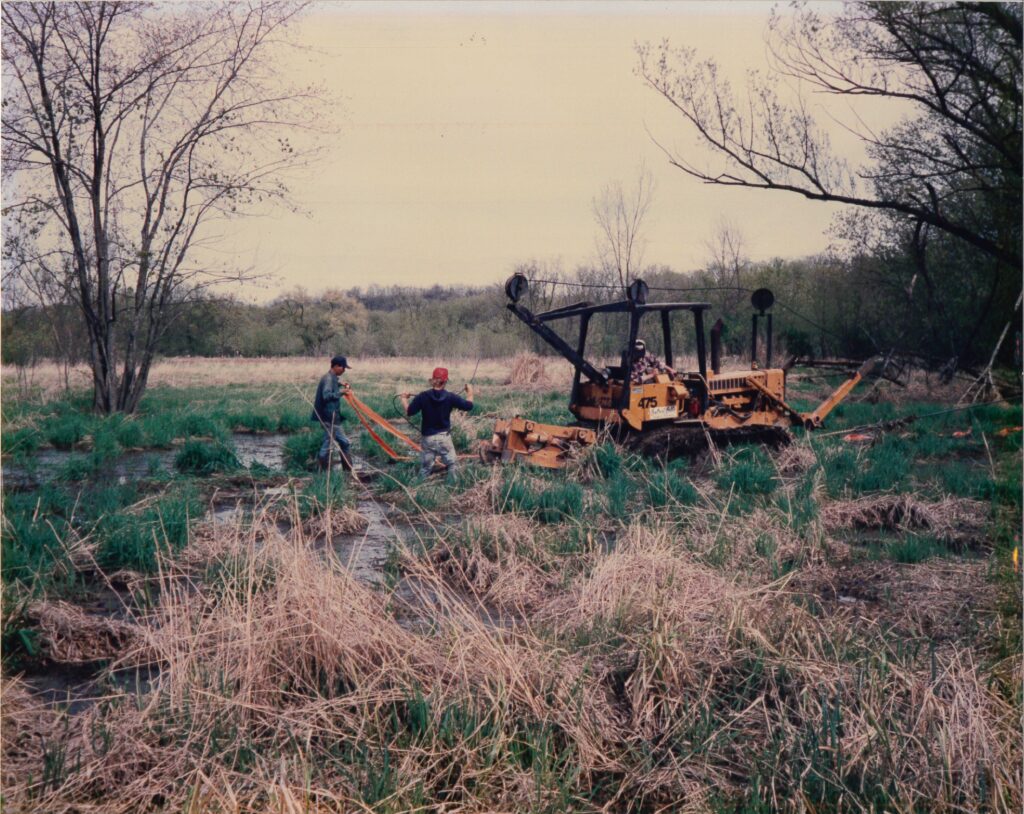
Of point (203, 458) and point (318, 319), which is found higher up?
point (318, 319)

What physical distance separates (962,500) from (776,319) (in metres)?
23.6

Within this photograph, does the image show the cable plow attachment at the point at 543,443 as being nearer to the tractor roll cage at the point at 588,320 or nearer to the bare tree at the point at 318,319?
the tractor roll cage at the point at 588,320

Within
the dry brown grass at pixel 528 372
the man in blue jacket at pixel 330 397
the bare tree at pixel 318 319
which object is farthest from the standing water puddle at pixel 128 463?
the bare tree at pixel 318 319

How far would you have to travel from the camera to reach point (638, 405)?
10961 mm

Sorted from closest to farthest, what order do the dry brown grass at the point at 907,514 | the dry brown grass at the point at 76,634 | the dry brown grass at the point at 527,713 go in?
1. the dry brown grass at the point at 527,713
2. the dry brown grass at the point at 76,634
3. the dry brown grass at the point at 907,514

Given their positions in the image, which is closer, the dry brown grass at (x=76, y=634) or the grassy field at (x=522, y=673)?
the grassy field at (x=522, y=673)

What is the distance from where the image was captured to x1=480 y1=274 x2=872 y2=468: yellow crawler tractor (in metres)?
10.4

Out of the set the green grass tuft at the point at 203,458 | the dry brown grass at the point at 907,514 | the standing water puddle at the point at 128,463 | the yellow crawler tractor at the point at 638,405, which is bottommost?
the dry brown grass at the point at 907,514

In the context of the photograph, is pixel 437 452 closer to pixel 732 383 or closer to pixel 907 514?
pixel 907 514

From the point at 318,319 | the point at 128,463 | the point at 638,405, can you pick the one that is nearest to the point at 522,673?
the point at 638,405

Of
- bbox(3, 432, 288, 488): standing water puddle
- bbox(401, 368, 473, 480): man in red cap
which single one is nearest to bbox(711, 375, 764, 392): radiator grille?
bbox(401, 368, 473, 480): man in red cap

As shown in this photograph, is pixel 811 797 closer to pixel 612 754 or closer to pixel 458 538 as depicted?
pixel 612 754

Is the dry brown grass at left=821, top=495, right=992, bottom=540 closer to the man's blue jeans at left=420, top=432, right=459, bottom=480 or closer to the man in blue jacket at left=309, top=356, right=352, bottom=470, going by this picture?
the man's blue jeans at left=420, top=432, right=459, bottom=480

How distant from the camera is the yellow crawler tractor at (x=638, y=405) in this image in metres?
10.4
